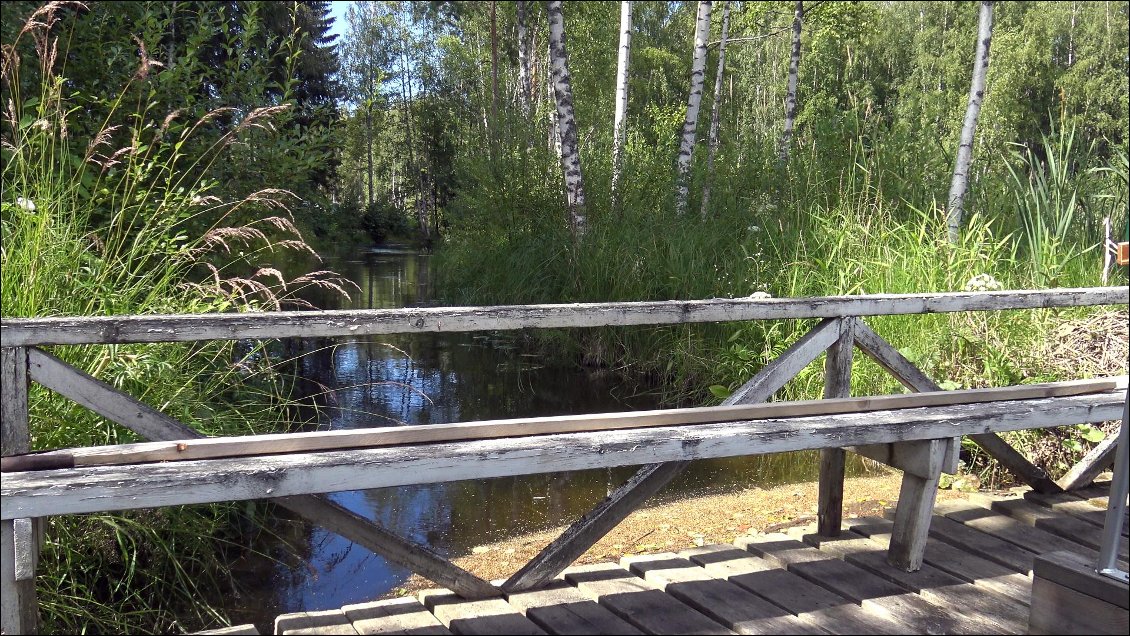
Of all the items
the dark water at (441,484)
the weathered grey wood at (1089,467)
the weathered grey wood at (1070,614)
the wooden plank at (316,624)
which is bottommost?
the dark water at (441,484)

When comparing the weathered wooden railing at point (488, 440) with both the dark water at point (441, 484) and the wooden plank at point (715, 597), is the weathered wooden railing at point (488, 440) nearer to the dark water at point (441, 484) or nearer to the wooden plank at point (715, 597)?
the wooden plank at point (715, 597)

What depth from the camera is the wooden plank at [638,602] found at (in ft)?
8.18

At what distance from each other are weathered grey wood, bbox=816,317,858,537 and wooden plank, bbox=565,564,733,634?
93cm

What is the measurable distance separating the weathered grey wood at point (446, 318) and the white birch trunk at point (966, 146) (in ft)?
9.03

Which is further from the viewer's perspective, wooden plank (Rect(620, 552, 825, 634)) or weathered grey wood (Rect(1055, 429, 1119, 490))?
weathered grey wood (Rect(1055, 429, 1119, 490))

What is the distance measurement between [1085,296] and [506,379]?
5.32 m

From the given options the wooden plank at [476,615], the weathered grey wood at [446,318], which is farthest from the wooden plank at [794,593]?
the weathered grey wood at [446,318]

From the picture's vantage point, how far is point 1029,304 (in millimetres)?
4105

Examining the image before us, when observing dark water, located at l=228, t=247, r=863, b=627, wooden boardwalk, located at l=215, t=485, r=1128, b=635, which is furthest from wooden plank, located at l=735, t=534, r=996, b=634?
dark water, located at l=228, t=247, r=863, b=627

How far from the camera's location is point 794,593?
8.97 ft

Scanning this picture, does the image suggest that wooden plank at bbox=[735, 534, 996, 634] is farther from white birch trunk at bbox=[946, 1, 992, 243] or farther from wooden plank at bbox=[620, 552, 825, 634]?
white birch trunk at bbox=[946, 1, 992, 243]

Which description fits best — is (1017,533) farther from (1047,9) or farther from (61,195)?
(1047,9)

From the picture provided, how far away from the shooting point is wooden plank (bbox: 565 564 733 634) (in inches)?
98.1

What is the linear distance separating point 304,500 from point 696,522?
9.10 ft
